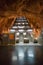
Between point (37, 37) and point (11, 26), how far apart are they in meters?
1.98

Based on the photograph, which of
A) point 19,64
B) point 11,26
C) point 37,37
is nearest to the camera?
point 19,64

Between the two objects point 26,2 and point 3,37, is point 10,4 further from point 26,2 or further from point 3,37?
point 3,37

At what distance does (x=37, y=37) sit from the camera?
31.8 feet

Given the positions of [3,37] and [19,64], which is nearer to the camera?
[19,64]

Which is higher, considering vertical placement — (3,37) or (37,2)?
(37,2)

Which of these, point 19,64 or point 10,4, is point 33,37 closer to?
point 10,4

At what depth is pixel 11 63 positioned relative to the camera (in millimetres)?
4875

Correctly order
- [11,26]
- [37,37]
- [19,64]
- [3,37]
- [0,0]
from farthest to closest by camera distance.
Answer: [11,26] → [37,37] → [3,37] → [0,0] → [19,64]

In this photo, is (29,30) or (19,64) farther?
(29,30)

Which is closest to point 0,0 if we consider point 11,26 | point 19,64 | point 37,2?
point 37,2

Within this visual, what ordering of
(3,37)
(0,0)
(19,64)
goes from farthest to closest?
(3,37) < (0,0) < (19,64)

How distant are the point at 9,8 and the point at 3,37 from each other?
2.02m


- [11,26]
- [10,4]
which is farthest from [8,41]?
[10,4]

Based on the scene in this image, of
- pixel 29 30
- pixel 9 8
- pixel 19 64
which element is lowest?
pixel 19 64
